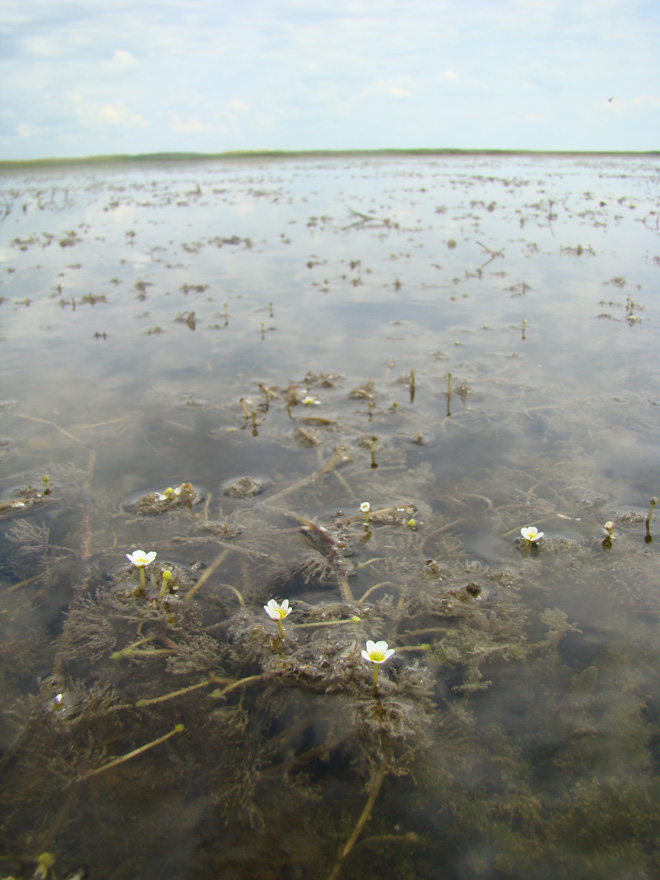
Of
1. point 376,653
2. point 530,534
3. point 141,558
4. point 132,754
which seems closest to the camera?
point 132,754

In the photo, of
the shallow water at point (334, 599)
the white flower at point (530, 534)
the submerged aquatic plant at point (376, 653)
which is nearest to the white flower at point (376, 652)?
the submerged aquatic plant at point (376, 653)

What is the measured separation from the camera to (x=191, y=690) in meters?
2.58

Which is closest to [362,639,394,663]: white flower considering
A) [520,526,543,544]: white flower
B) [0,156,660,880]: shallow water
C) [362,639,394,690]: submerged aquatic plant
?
[362,639,394,690]: submerged aquatic plant

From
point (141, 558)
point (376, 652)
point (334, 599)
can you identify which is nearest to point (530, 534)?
point (334, 599)

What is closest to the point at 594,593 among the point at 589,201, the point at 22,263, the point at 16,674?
the point at 16,674

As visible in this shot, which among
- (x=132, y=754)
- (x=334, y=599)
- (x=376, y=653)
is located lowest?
(x=132, y=754)

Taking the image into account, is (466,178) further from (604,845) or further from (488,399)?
(604,845)

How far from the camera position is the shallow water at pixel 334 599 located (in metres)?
2.04

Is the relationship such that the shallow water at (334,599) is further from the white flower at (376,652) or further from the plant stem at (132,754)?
the white flower at (376,652)

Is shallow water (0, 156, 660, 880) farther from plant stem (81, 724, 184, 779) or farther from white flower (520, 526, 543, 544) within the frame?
white flower (520, 526, 543, 544)

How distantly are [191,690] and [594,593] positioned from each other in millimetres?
2322

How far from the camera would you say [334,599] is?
3119 millimetres

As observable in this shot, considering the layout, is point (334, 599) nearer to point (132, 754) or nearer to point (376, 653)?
point (376, 653)

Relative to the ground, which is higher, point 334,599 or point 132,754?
point 334,599
